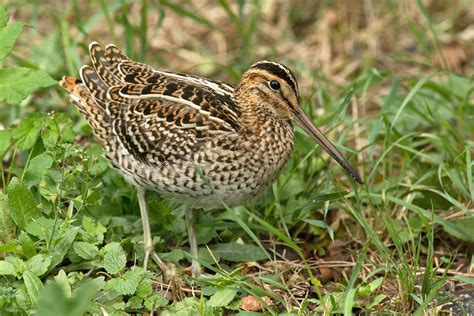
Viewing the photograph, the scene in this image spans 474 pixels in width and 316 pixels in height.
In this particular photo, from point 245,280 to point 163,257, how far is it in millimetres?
555

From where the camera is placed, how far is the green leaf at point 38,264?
13.9 ft

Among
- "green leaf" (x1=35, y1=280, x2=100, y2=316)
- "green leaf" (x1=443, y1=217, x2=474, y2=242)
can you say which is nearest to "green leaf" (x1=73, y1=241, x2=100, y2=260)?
"green leaf" (x1=35, y1=280, x2=100, y2=316)

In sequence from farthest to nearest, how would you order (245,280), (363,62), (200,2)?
(200,2) < (363,62) < (245,280)

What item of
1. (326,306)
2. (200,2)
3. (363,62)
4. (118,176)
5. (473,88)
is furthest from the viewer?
(200,2)

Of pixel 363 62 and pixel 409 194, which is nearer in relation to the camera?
pixel 409 194

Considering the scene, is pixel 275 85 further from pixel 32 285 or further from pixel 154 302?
pixel 32 285

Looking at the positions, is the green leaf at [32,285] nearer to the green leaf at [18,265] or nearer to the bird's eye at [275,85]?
the green leaf at [18,265]

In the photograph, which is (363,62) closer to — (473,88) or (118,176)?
(473,88)

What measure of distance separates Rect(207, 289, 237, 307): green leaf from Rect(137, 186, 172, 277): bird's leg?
404 mm

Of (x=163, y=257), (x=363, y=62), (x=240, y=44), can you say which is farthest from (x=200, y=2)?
(x=163, y=257)

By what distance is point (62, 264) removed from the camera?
4.55m

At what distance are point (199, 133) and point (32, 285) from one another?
112 centimetres

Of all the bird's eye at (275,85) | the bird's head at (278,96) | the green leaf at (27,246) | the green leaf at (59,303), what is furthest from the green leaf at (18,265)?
the bird's eye at (275,85)

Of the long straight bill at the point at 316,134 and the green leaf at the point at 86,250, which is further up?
the long straight bill at the point at 316,134
